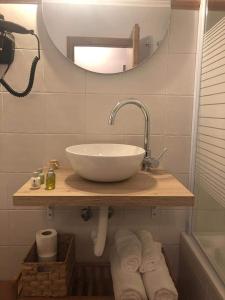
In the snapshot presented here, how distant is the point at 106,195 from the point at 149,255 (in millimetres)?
412

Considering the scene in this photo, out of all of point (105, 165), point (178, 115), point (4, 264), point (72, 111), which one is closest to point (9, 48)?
point (72, 111)

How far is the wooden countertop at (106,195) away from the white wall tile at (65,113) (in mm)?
432

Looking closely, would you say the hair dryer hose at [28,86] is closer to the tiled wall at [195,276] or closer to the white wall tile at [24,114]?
the white wall tile at [24,114]

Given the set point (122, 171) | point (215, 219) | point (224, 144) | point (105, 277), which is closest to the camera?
point (122, 171)

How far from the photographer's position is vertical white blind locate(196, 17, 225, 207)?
123 centimetres

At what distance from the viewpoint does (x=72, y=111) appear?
1445mm

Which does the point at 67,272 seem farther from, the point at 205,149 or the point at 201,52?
the point at 201,52

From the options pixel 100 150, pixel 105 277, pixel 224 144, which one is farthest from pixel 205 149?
pixel 105 277

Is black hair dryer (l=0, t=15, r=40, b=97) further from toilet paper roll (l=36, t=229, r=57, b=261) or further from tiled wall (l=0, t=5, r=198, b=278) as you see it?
toilet paper roll (l=36, t=229, r=57, b=261)

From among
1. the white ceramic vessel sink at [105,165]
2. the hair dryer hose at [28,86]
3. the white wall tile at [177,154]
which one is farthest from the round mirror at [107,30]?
→ the white ceramic vessel sink at [105,165]

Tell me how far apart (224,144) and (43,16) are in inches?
41.9

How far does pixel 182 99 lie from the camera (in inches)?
58.0

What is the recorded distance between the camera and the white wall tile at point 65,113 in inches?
56.5

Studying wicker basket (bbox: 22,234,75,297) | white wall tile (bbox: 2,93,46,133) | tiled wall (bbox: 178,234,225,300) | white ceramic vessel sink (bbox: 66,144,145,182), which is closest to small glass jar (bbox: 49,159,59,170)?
white wall tile (bbox: 2,93,46,133)
